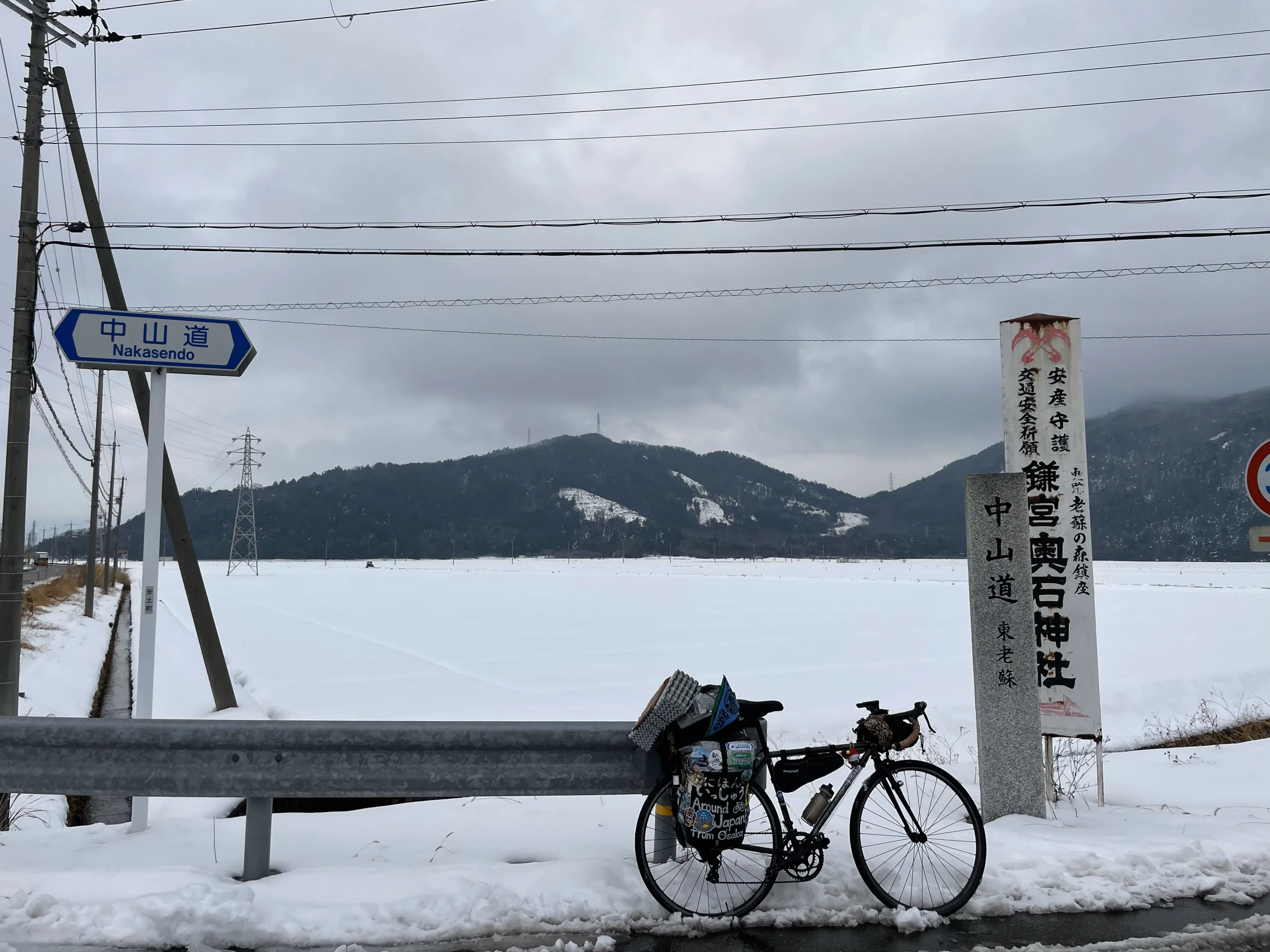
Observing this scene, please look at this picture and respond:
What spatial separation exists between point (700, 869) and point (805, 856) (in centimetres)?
53

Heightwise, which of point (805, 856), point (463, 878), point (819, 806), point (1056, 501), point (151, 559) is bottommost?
point (463, 878)

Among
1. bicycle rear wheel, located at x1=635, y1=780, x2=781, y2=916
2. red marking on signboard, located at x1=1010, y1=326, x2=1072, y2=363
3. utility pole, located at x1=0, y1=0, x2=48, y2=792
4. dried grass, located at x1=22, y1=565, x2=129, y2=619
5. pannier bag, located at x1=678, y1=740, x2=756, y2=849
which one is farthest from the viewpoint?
dried grass, located at x1=22, y1=565, x2=129, y2=619

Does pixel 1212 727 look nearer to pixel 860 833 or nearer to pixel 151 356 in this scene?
pixel 860 833

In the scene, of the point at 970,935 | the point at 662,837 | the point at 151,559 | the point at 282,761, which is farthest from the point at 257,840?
the point at 970,935

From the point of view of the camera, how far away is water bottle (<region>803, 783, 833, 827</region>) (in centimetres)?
396

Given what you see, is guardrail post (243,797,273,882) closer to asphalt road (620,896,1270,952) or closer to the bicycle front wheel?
asphalt road (620,896,1270,952)

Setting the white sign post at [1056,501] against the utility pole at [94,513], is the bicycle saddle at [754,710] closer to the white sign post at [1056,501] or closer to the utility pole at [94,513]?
the white sign post at [1056,501]

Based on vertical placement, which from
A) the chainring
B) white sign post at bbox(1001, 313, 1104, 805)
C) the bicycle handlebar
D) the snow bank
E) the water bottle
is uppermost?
white sign post at bbox(1001, 313, 1104, 805)

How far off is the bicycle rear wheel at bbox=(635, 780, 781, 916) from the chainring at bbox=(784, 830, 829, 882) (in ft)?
0.31

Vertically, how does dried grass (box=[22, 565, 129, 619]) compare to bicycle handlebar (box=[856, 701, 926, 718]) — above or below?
below

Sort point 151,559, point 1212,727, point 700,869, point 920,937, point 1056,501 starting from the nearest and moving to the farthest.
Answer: point 920,937, point 700,869, point 151,559, point 1056,501, point 1212,727

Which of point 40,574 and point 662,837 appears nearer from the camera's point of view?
point 662,837

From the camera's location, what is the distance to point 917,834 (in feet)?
13.2

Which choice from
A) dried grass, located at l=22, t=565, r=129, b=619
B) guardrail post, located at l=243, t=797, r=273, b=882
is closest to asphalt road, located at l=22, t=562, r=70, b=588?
dried grass, located at l=22, t=565, r=129, b=619
